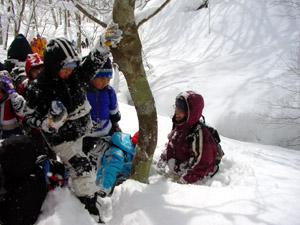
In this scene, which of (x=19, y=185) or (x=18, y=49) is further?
(x=18, y=49)

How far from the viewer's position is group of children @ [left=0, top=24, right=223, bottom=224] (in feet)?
5.46

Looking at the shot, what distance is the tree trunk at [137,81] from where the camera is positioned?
65.1 inches

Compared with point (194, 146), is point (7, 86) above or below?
above

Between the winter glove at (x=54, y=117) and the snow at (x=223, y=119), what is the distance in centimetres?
48

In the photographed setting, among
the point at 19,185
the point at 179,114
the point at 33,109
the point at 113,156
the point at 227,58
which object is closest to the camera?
the point at 19,185

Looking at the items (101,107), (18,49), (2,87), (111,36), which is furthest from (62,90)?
(18,49)

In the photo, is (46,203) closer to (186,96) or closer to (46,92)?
(46,92)

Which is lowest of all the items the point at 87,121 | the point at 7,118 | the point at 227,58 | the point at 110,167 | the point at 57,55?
the point at 110,167

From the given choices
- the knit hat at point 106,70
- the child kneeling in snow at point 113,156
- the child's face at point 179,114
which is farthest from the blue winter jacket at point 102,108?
the child's face at point 179,114

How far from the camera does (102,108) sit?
2.56 m

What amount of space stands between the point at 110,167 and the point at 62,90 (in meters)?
1.09

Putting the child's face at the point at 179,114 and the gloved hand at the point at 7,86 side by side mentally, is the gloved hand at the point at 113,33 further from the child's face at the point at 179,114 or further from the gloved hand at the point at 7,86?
the gloved hand at the point at 7,86

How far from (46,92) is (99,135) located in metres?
1.04

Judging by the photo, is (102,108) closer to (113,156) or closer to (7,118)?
(113,156)
